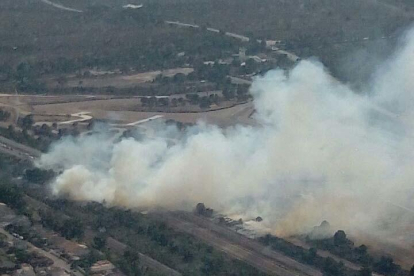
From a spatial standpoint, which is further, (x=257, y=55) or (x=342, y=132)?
(x=257, y=55)

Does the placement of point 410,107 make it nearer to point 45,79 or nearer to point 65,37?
point 45,79

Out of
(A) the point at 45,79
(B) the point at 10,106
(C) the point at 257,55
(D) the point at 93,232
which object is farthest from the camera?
(C) the point at 257,55

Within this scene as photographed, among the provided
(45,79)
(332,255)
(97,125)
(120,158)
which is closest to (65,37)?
(45,79)

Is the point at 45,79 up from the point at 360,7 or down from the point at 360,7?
down

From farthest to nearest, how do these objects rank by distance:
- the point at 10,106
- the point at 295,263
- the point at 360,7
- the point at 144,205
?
the point at 360,7
the point at 10,106
the point at 144,205
the point at 295,263

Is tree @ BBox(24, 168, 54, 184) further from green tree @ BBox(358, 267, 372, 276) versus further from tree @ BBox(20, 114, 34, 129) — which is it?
green tree @ BBox(358, 267, 372, 276)

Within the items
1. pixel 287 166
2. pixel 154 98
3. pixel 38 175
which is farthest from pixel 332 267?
pixel 154 98
